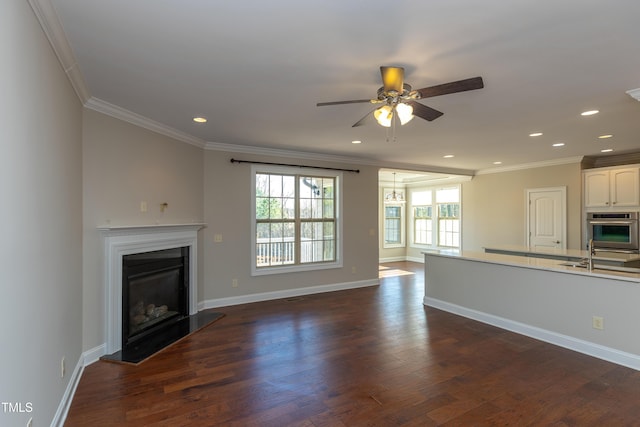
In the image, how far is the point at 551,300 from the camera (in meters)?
3.64

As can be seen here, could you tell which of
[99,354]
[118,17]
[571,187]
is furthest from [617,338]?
[99,354]

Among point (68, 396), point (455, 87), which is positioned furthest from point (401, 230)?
point (68, 396)

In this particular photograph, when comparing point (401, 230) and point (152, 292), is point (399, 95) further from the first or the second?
point (401, 230)

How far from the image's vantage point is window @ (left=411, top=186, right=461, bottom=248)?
8961mm

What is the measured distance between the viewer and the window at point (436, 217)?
8.96 meters

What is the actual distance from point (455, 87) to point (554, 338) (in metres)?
3.05

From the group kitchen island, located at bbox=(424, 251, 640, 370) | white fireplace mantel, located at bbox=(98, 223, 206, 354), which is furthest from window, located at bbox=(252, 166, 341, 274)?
kitchen island, located at bbox=(424, 251, 640, 370)

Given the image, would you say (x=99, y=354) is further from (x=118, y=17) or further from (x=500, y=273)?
(x=500, y=273)

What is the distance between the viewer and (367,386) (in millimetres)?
2707

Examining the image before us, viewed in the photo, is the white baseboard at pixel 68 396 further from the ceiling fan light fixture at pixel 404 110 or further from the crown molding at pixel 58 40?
the ceiling fan light fixture at pixel 404 110

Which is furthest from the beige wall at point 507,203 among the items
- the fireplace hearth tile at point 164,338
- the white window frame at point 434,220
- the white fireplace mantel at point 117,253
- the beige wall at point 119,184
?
→ the white fireplace mantel at point 117,253

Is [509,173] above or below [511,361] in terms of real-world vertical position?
above

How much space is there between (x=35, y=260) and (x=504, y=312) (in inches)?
179

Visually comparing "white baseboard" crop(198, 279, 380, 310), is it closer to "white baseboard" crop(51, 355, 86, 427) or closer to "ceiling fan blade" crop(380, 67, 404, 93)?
"white baseboard" crop(51, 355, 86, 427)
